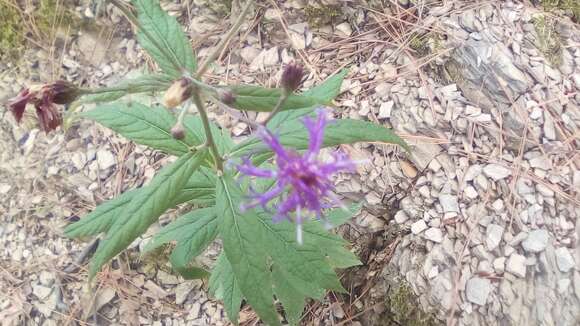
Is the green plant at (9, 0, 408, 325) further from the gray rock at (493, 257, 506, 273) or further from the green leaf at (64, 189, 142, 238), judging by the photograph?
the gray rock at (493, 257, 506, 273)

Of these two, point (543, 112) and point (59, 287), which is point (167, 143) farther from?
point (543, 112)

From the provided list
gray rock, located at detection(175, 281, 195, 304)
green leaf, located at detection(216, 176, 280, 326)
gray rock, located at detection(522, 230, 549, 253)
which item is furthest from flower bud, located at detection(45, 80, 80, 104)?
gray rock, located at detection(522, 230, 549, 253)

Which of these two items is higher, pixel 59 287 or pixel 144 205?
pixel 144 205

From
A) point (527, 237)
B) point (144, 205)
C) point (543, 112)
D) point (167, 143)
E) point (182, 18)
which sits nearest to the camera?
point (144, 205)

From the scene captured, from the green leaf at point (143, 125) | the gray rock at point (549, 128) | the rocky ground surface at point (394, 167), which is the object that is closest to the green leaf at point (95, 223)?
the green leaf at point (143, 125)

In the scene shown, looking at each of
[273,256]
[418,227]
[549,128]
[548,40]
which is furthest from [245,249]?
[548,40]

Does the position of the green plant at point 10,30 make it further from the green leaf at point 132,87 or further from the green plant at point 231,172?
the green leaf at point 132,87

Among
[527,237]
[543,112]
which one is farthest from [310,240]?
[543,112]
